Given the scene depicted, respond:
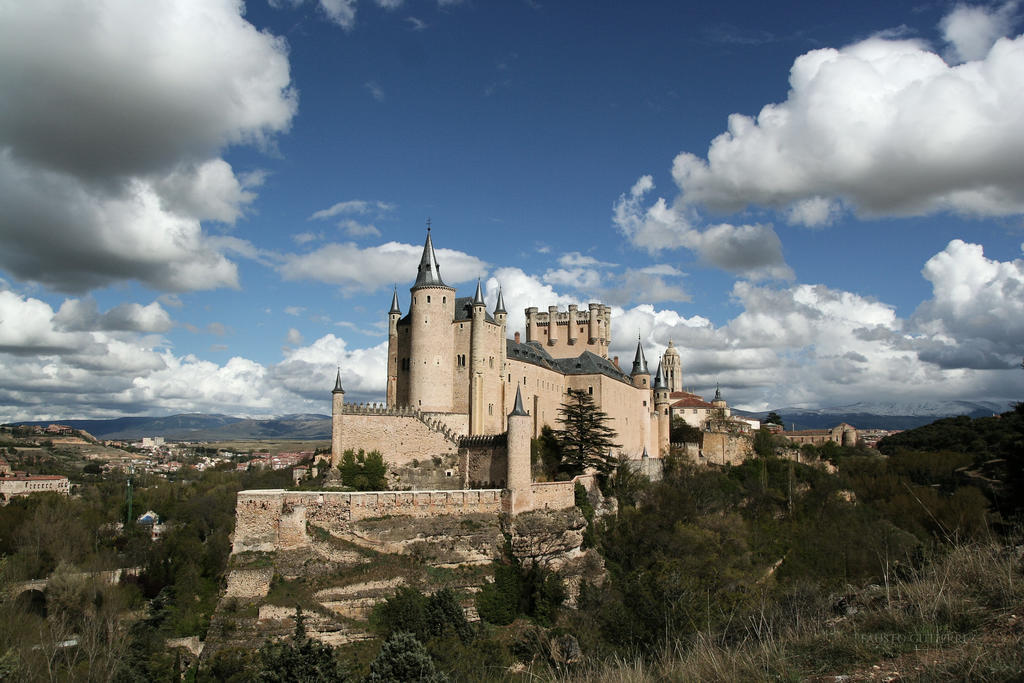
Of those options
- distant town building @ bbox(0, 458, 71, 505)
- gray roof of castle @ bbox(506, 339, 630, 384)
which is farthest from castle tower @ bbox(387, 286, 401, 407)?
distant town building @ bbox(0, 458, 71, 505)

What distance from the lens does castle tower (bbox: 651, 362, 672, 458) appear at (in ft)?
219

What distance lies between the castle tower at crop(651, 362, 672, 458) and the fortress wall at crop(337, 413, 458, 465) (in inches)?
1223

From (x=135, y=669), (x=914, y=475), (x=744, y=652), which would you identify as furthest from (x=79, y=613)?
(x=914, y=475)

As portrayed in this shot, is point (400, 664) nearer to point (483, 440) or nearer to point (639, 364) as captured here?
point (483, 440)

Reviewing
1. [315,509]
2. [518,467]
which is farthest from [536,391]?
[315,509]

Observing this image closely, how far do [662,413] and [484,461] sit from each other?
32186mm

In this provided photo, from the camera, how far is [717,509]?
5172 centimetres

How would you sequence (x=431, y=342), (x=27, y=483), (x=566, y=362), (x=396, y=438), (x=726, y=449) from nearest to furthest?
1. (x=396, y=438)
2. (x=431, y=342)
3. (x=566, y=362)
4. (x=726, y=449)
5. (x=27, y=483)

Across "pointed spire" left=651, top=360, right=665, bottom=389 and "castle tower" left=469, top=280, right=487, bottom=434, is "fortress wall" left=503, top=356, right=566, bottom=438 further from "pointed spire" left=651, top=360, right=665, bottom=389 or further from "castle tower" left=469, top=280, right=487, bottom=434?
"pointed spire" left=651, top=360, right=665, bottom=389

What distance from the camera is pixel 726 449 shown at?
203 feet

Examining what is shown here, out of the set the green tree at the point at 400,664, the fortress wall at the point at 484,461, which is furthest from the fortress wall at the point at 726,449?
the green tree at the point at 400,664

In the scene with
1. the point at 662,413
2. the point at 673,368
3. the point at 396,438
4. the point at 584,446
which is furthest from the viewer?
the point at 673,368

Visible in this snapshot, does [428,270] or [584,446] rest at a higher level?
[428,270]

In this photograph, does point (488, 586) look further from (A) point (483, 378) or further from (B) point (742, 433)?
(B) point (742, 433)
